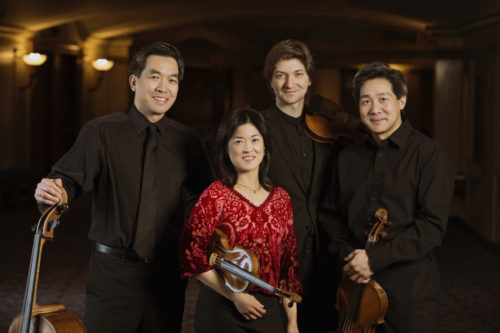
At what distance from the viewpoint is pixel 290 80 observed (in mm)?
2797

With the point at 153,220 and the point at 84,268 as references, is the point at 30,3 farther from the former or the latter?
the point at 153,220

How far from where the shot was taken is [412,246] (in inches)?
90.9

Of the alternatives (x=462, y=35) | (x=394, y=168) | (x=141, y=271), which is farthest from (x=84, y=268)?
(x=462, y=35)

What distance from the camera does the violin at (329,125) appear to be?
2.88 metres

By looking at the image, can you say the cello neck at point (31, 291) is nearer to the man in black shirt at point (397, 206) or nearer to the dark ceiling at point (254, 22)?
the man in black shirt at point (397, 206)

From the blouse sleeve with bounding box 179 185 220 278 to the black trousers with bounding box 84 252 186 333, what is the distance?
0.73 feet

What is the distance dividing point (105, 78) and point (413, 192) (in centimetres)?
1316

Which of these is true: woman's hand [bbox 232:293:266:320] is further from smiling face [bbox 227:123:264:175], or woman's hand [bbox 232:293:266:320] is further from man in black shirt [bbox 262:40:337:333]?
man in black shirt [bbox 262:40:337:333]

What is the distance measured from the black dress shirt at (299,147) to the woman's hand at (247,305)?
2.43ft

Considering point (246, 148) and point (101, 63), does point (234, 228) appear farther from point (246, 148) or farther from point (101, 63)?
point (101, 63)

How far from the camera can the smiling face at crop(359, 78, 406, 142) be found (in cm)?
240

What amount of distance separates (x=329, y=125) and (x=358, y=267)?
85 centimetres

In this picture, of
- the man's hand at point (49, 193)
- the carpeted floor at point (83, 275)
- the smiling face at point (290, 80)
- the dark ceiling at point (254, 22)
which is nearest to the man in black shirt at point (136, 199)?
the man's hand at point (49, 193)

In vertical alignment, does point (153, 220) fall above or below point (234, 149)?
below
